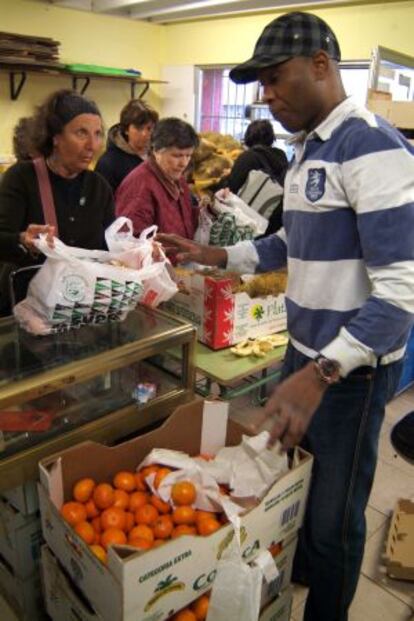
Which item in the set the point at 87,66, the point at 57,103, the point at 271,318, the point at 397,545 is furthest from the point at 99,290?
the point at 87,66

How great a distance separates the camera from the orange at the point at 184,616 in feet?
3.71

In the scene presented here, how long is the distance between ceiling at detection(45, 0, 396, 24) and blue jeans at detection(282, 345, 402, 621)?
3.96 m

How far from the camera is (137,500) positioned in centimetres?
126

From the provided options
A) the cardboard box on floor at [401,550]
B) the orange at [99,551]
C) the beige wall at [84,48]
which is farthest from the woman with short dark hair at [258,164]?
the beige wall at [84,48]

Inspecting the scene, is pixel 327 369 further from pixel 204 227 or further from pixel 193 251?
pixel 204 227

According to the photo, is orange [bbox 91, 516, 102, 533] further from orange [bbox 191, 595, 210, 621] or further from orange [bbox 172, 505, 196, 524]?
orange [bbox 191, 595, 210, 621]

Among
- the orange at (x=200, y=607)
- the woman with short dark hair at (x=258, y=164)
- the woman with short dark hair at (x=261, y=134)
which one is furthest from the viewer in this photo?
the woman with short dark hair at (x=261, y=134)

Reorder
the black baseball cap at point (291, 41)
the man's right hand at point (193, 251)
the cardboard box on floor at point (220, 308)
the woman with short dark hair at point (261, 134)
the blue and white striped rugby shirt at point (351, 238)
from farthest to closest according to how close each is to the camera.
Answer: the woman with short dark hair at point (261, 134), the cardboard box on floor at point (220, 308), the man's right hand at point (193, 251), the black baseball cap at point (291, 41), the blue and white striped rugby shirt at point (351, 238)

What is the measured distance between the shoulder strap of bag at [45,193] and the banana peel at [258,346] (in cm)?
82

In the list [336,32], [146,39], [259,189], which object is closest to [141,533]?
[259,189]

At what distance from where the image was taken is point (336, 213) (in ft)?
3.49

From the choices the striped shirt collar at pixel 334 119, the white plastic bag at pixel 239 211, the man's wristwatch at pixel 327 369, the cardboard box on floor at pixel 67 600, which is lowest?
the cardboard box on floor at pixel 67 600

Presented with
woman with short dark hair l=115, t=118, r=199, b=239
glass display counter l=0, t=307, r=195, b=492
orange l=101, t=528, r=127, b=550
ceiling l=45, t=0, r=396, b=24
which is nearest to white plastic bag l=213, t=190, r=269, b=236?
woman with short dark hair l=115, t=118, r=199, b=239

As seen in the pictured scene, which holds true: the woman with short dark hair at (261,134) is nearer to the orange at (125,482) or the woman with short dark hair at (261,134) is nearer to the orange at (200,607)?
the orange at (125,482)
